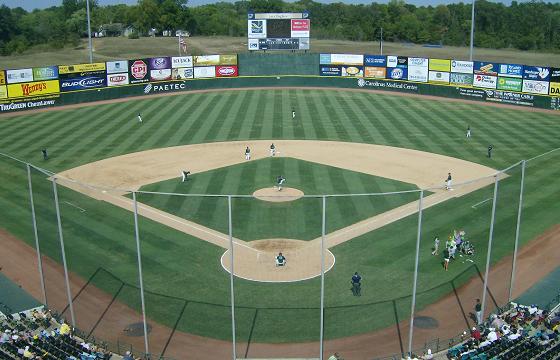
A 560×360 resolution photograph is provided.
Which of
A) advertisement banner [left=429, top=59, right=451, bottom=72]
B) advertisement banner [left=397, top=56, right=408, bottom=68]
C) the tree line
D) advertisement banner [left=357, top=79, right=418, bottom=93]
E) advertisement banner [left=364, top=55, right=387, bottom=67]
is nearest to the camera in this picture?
advertisement banner [left=429, top=59, right=451, bottom=72]

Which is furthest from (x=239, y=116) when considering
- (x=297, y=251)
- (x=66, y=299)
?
(x=66, y=299)

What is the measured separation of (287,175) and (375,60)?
3886 centimetres

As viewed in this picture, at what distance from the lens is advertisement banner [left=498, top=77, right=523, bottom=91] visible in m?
62.1

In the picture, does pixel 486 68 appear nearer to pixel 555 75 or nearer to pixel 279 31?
pixel 555 75

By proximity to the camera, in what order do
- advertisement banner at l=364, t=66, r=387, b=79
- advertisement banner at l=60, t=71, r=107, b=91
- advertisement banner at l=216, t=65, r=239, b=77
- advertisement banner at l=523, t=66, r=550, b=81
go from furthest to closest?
advertisement banner at l=216, t=65, r=239, b=77 → advertisement banner at l=364, t=66, r=387, b=79 → advertisement banner at l=60, t=71, r=107, b=91 → advertisement banner at l=523, t=66, r=550, b=81

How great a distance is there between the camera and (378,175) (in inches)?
1512

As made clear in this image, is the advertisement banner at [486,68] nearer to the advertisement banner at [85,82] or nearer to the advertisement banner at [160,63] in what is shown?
the advertisement banner at [160,63]

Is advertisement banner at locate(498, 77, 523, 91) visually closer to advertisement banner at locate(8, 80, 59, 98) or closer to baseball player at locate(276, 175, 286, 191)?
baseball player at locate(276, 175, 286, 191)

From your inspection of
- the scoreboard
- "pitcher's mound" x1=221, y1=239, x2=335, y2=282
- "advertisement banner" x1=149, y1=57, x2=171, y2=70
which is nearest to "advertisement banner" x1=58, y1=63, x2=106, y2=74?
"advertisement banner" x1=149, y1=57, x2=171, y2=70

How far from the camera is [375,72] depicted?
239 feet

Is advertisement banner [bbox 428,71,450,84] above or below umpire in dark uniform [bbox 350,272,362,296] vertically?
above

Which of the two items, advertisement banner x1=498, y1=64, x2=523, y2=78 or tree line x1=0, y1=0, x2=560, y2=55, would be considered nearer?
advertisement banner x1=498, y1=64, x2=523, y2=78

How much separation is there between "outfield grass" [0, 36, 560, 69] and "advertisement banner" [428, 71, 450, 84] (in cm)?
3114

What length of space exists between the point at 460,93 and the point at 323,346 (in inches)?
2105
